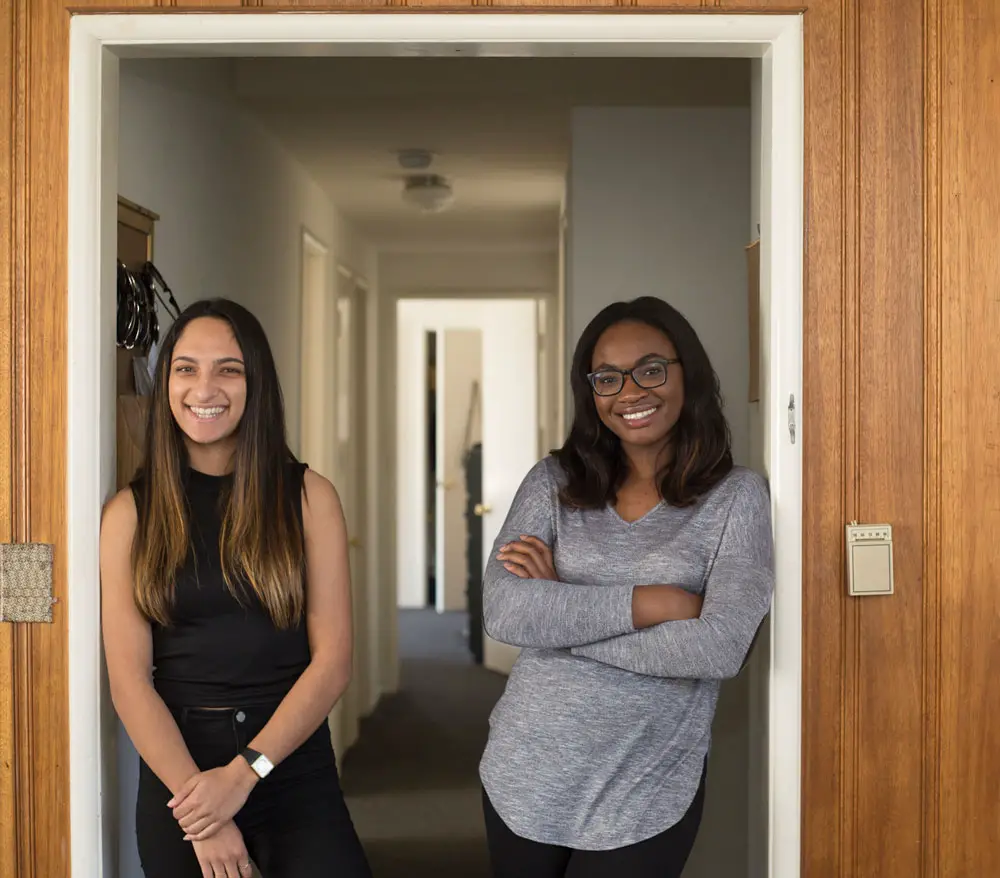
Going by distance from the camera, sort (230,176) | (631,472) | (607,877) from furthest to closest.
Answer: (230,176) < (631,472) < (607,877)

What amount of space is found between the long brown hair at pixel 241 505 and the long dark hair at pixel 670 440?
0.50 meters

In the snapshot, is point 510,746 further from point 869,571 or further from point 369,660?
point 369,660

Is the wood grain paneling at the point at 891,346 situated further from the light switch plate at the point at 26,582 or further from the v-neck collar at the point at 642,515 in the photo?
the light switch plate at the point at 26,582

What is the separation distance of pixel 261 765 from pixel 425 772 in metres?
3.44

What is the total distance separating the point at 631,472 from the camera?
81.0 inches

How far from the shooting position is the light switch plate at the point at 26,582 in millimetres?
1970

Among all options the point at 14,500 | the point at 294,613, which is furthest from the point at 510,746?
the point at 14,500

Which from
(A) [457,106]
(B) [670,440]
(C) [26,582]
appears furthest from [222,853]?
(A) [457,106]

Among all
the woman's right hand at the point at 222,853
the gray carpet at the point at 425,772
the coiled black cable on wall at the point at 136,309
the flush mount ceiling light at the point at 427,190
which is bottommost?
the gray carpet at the point at 425,772

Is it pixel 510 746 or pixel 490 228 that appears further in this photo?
pixel 490 228

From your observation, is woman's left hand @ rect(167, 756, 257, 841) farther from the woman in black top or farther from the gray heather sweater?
the gray heather sweater

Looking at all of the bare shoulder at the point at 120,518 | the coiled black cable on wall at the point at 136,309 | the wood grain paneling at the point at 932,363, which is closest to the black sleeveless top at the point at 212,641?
the bare shoulder at the point at 120,518

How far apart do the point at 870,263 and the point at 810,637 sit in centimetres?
64

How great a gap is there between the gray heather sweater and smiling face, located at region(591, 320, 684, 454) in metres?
0.14
